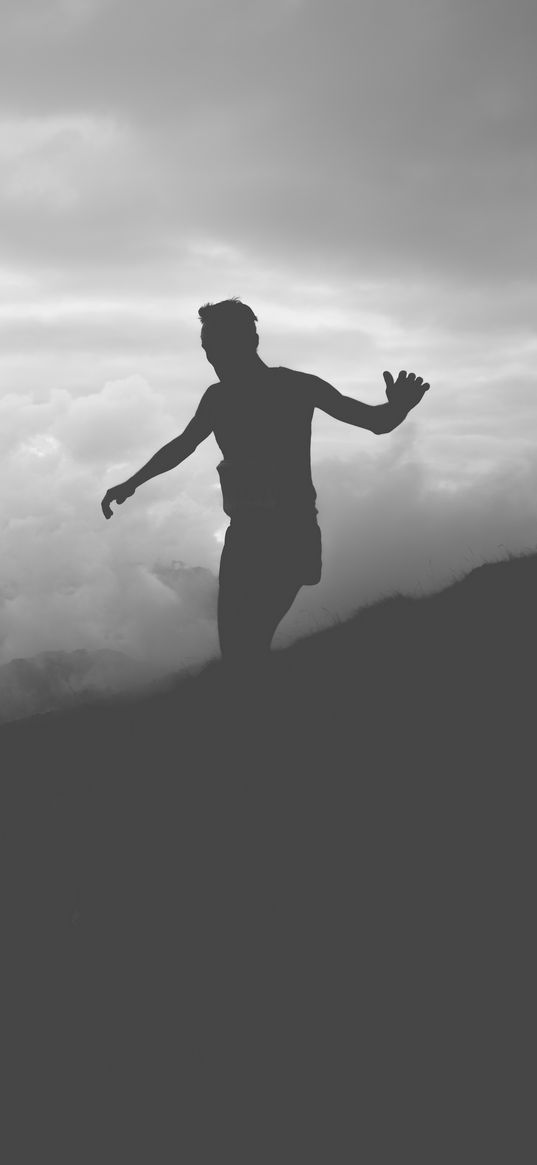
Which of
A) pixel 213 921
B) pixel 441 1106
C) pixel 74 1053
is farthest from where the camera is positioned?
pixel 213 921

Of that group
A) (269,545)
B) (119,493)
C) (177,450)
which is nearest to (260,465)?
(269,545)

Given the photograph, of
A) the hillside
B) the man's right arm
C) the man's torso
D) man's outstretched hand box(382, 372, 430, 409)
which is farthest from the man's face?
the hillside

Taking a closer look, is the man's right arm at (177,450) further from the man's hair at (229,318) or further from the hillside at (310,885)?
the hillside at (310,885)

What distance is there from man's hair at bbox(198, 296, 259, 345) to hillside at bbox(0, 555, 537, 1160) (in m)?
2.31

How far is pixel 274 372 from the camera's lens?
20.7ft

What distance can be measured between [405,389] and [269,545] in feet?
4.44

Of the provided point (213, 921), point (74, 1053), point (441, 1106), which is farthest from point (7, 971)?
point (441, 1106)

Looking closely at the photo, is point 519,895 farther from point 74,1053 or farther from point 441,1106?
point 74,1053

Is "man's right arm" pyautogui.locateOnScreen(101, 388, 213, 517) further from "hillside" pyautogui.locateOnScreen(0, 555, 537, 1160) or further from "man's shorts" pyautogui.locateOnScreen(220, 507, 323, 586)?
"hillside" pyautogui.locateOnScreen(0, 555, 537, 1160)

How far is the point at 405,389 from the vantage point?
6.10 meters

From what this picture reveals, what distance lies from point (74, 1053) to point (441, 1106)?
254 cm

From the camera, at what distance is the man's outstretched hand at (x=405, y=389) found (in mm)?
6074

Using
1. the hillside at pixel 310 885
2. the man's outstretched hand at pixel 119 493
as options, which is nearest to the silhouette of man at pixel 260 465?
the hillside at pixel 310 885

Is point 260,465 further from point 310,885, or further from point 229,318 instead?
point 310,885
